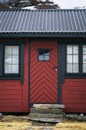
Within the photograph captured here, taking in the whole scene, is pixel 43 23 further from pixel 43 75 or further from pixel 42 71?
pixel 43 75

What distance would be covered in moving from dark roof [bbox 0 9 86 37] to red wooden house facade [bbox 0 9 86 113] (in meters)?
0.18

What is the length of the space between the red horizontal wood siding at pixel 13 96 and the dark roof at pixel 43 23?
732 millimetres

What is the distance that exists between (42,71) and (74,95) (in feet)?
4.74

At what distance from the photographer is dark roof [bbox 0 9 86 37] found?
14.1 m

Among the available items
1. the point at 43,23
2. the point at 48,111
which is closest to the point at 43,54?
the point at 43,23

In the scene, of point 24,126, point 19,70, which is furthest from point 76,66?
point 24,126

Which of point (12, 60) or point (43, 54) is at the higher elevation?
point (43, 54)

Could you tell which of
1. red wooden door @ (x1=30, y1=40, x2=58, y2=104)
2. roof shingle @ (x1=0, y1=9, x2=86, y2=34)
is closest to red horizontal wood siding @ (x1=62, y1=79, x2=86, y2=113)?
red wooden door @ (x1=30, y1=40, x2=58, y2=104)

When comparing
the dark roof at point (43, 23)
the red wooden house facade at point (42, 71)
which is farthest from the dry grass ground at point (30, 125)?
the dark roof at point (43, 23)

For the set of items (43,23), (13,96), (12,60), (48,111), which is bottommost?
(48,111)

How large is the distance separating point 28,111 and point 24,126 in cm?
224

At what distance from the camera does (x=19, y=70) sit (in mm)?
14633

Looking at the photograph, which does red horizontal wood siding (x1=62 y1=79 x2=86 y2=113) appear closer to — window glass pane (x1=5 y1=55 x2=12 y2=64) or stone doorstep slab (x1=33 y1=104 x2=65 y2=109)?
stone doorstep slab (x1=33 y1=104 x2=65 y2=109)

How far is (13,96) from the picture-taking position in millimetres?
14539
